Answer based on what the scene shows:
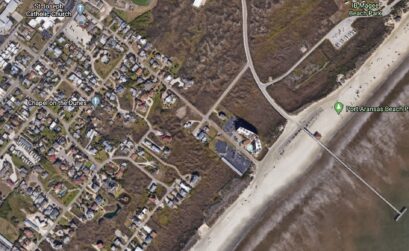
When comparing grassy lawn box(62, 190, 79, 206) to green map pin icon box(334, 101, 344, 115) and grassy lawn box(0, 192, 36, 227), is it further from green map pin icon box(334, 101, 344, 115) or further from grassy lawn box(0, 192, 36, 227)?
green map pin icon box(334, 101, 344, 115)

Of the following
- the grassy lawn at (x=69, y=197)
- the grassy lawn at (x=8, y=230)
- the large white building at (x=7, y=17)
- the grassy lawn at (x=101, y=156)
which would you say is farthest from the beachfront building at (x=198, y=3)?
the grassy lawn at (x=8, y=230)

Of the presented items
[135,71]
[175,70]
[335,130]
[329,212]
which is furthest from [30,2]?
[329,212]

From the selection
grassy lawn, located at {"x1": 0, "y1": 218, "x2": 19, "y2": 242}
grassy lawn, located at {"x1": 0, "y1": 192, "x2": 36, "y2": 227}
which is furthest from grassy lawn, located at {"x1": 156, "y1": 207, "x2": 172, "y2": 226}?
grassy lawn, located at {"x1": 0, "y1": 218, "x2": 19, "y2": 242}

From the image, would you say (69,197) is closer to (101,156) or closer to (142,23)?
(101,156)

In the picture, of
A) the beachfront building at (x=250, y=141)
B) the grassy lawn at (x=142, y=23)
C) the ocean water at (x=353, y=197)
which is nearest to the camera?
the ocean water at (x=353, y=197)

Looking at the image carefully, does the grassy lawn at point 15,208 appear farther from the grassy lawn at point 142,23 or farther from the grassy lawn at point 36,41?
the grassy lawn at point 142,23

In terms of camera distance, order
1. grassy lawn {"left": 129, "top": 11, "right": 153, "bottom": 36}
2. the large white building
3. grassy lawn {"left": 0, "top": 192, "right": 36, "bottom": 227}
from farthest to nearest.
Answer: the large white building → grassy lawn {"left": 129, "top": 11, "right": 153, "bottom": 36} → grassy lawn {"left": 0, "top": 192, "right": 36, "bottom": 227}

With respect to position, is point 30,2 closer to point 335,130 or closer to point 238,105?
point 238,105
